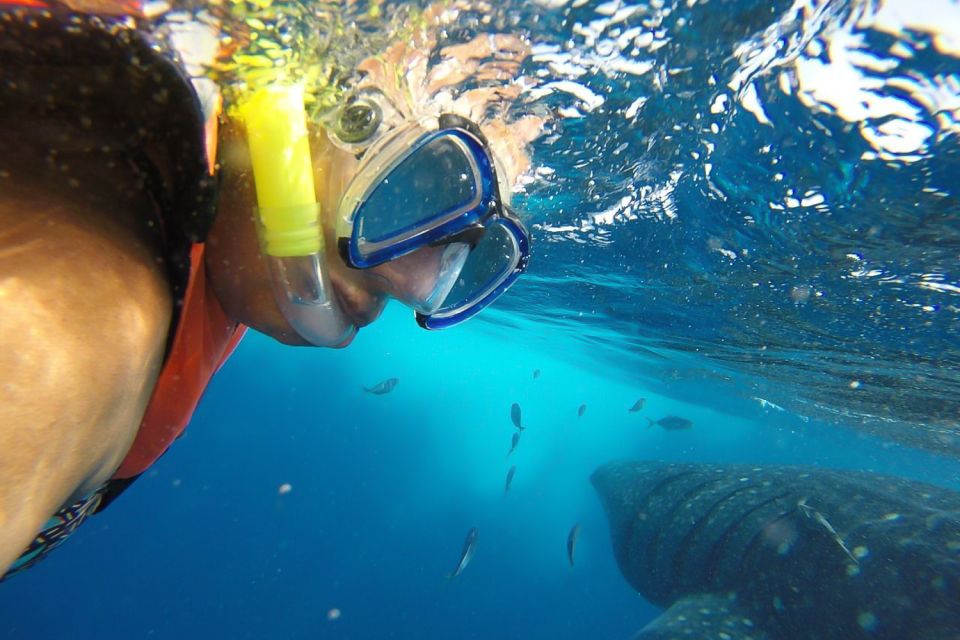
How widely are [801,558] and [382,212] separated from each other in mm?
7850

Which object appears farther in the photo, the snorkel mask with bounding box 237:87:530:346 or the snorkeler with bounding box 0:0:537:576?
the snorkel mask with bounding box 237:87:530:346

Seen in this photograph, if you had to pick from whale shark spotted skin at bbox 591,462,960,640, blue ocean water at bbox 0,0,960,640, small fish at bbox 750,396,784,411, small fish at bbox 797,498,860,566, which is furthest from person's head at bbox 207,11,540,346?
small fish at bbox 750,396,784,411

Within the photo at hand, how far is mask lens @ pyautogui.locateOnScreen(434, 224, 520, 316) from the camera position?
3.19 meters

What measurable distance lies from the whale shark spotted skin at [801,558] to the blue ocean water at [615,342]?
3.57 m

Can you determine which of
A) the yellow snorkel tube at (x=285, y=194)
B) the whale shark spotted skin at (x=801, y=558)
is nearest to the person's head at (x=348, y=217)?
the yellow snorkel tube at (x=285, y=194)

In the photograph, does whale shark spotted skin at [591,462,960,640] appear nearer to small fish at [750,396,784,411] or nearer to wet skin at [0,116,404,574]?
wet skin at [0,116,404,574]

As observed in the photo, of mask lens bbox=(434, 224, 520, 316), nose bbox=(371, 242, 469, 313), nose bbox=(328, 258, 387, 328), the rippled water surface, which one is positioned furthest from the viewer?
the rippled water surface

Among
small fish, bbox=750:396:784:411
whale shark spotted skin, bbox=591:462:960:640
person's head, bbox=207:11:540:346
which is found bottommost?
small fish, bbox=750:396:784:411

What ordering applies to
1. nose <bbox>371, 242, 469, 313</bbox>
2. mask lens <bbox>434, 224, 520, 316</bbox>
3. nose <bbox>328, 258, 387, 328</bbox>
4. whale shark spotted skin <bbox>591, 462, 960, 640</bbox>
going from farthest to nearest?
whale shark spotted skin <bbox>591, 462, 960, 640</bbox>
mask lens <bbox>434, 224, 520, 316</bbox>
nose <bbox>371, 242, 469, 313</bbox>
nose <bbox>328, 258, 387, 328</bbox>

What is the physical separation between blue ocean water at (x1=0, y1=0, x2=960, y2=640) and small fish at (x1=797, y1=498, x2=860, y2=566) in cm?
385

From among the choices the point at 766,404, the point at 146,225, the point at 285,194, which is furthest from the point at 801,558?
the point at 766,404

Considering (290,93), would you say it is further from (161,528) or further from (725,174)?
(161,528)

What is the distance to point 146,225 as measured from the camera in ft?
4.18

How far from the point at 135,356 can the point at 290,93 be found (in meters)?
1.30
